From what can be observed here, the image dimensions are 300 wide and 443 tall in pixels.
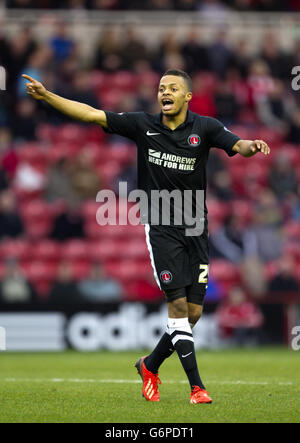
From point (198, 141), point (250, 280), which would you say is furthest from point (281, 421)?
point (250, 280)

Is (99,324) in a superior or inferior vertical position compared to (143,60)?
inferior

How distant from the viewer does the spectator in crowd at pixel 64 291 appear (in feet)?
42.7

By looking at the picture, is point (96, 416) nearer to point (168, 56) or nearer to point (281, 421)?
point (281, 421)

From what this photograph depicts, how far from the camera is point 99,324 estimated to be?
13.0 metres

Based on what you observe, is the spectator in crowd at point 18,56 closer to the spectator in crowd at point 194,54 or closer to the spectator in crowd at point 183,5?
the spectator in crowd at point 194,54

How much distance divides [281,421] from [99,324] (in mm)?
7472

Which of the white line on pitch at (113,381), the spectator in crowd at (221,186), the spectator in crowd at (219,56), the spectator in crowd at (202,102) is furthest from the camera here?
the spectator in crowd at (219,56)

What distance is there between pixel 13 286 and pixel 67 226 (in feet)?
5.67

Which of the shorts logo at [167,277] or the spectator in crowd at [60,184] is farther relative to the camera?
the spectator in crowd at [60,184]

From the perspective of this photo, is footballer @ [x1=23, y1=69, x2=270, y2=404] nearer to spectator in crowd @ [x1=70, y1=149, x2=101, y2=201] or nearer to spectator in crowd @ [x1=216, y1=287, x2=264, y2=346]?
spectator in crowd @ [x1=216, y1=287, x2=264, y2=346]

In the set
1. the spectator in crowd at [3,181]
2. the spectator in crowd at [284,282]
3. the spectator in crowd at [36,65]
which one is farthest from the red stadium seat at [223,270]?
the spectator in crowd at [36,65]

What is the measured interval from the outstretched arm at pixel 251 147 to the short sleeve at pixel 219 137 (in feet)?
0.22

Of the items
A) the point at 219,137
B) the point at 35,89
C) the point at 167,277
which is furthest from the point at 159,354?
the point at 35,89

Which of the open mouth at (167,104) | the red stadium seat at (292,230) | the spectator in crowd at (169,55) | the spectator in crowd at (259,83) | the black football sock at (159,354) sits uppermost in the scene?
the spectator in crowd at (169,55)
